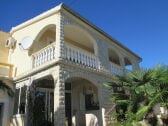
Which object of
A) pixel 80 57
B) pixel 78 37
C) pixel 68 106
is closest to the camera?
pixel 80 57

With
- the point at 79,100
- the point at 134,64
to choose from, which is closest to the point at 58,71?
the point at 79,100

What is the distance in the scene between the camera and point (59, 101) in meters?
8.96

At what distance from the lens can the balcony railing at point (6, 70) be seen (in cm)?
1316

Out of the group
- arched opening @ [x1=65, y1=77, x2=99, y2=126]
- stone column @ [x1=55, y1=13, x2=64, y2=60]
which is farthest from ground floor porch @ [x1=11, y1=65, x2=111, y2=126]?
stone column @ [x1=55, y1=13, x2=64, y2=60]

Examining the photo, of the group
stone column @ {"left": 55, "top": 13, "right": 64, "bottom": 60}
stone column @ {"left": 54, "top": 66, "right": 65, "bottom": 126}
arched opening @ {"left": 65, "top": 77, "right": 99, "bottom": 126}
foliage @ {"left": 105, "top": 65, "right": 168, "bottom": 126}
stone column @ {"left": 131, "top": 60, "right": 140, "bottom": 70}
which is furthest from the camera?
stone column @ {"left": 131, "top": 60, "right": 140, "bottom": 70}

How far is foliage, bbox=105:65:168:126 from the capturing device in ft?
27.7

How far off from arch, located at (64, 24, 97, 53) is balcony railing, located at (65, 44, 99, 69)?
4.20ft

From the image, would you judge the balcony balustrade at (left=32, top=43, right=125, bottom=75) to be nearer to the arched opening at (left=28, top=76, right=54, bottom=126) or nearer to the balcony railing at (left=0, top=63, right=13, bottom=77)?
the arched opening at (left=28, top=76, right=54, bottom=126)

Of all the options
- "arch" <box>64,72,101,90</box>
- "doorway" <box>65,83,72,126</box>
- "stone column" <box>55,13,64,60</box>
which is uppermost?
"stone column" <box>55,13,64,60</box>

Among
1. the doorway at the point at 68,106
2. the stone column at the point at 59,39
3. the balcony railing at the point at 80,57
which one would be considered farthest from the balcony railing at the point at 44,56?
the doorway at the point at 68,106

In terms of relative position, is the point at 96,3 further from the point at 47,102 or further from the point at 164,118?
the point at 47,102

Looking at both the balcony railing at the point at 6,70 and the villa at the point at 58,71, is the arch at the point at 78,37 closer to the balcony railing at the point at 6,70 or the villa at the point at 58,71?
the villa at the point at 58,71

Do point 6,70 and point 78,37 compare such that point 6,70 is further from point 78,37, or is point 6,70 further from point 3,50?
point 78,37

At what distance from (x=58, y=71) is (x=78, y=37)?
20.3 feet
